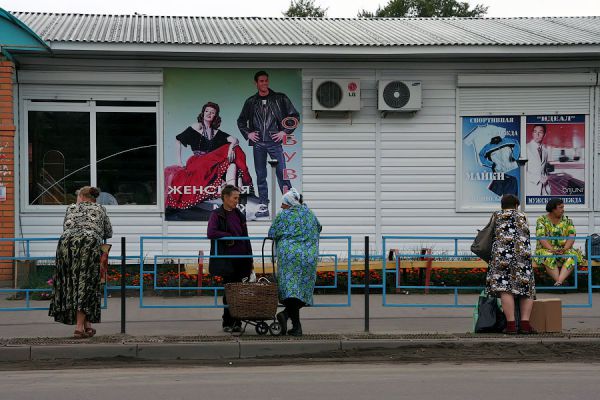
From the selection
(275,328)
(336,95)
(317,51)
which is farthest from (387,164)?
(275,328)

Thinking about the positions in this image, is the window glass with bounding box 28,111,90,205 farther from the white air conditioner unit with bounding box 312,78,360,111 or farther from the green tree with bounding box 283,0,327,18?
the green tree with bounding box 283,0,327,18

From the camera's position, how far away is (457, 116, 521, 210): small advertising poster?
15.9 m

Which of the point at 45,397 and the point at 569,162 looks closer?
the point at 45,397

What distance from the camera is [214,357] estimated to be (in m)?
9.45

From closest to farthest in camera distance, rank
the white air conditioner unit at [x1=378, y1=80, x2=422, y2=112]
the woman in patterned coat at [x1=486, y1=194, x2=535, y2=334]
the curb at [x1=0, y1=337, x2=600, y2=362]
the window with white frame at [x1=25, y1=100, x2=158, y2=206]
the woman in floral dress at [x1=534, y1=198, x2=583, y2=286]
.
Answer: the curb at [x1=0, y1=337, x2=600, y2=362] < the woman in patterned coat at [x1=486, y1=194, x2=535, y2=334] < the woman in floral dress at [x1=534, y1=198, x2=583, y2=286] < the window with white frame at [x1=25, y1=100, x2=158, y2=206] < the white air conditioner unit at [x1=378, y1=80, x2=422, y2=112]

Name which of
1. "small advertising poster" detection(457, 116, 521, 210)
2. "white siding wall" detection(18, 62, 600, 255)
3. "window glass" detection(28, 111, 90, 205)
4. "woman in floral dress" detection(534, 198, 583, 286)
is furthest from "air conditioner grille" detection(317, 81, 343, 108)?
"woman in floral dress" detection(534, 198, 583, 286)

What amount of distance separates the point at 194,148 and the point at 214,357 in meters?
6.77

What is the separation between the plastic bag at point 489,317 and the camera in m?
10.4

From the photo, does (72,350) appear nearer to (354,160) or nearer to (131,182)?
(131,182)

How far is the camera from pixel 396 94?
1562 cm

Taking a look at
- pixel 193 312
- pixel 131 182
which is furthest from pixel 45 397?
pixel 131 182

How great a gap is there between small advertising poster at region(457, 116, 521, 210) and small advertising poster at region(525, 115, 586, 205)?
0.28 meters

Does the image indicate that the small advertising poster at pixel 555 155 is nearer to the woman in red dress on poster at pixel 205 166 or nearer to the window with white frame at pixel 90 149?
the woman in red dress on poster at pixel 205 166

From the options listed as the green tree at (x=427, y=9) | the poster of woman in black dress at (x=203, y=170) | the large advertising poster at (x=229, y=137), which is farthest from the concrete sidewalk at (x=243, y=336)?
the green tree at (x=427, y=9)
